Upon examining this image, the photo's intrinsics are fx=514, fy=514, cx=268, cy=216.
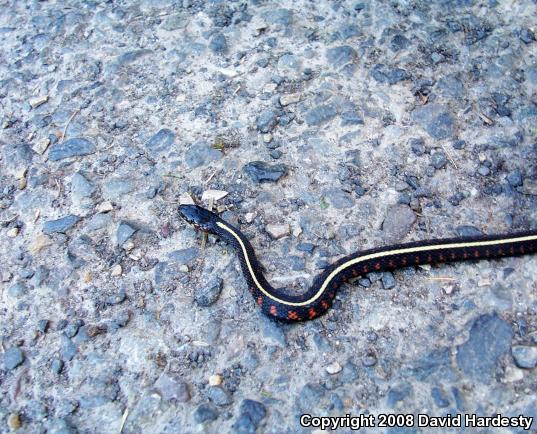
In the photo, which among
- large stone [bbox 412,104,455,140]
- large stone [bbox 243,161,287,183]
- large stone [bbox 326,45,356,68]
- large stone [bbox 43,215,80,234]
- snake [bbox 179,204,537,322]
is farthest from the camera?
large stone [bbox 326,45,356,68]

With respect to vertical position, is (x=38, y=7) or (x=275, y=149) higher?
(x=38, y=7)

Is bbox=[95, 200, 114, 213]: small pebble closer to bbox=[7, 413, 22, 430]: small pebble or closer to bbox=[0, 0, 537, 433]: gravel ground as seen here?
bbox=[0, 0, 537, 433]: gravel ground

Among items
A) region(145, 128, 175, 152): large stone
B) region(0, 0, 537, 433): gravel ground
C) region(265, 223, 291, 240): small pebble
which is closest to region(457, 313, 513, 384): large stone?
region(0, 0, 537, 433): gravel ground

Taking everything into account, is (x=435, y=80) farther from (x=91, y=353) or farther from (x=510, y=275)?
(x=91, y=353)

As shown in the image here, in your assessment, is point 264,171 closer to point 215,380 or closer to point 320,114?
point 320,114

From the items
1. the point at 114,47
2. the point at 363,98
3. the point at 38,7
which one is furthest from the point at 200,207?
the point at 38,7

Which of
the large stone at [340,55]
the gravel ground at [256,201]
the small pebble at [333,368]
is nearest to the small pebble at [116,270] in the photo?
the gravel ground at [256,201]
